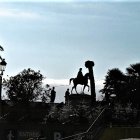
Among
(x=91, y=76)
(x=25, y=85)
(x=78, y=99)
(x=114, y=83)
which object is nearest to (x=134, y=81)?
(x=114, y=83)

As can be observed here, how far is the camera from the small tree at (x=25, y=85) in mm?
68125

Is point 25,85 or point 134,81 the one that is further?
point 25,85

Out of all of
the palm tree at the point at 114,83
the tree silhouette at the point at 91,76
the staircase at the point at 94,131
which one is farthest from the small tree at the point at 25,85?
the staircase at the point at 94,131

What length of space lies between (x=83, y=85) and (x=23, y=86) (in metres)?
29.8

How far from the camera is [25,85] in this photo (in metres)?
69.8

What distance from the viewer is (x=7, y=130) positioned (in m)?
33.8

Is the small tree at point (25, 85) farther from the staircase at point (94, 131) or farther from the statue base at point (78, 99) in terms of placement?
the staircase at point (94, 131)

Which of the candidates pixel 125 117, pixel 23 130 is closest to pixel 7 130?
pixel 23 130

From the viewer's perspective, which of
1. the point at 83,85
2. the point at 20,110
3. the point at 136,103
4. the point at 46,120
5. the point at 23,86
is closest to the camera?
the point at 46,120

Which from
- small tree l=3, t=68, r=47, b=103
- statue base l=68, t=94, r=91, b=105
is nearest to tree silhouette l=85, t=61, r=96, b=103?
statue base l=68, t=94, r=91, b=105

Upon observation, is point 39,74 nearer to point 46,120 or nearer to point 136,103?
point 136,103

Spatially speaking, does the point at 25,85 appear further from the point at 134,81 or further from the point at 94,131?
the point at 94,131

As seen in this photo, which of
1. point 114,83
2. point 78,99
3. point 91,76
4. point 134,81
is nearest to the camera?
point 78,99

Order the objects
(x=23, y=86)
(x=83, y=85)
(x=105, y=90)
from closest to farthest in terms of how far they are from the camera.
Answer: (x=83, y=85), (x=105, y=90), (x=23, y=86)
